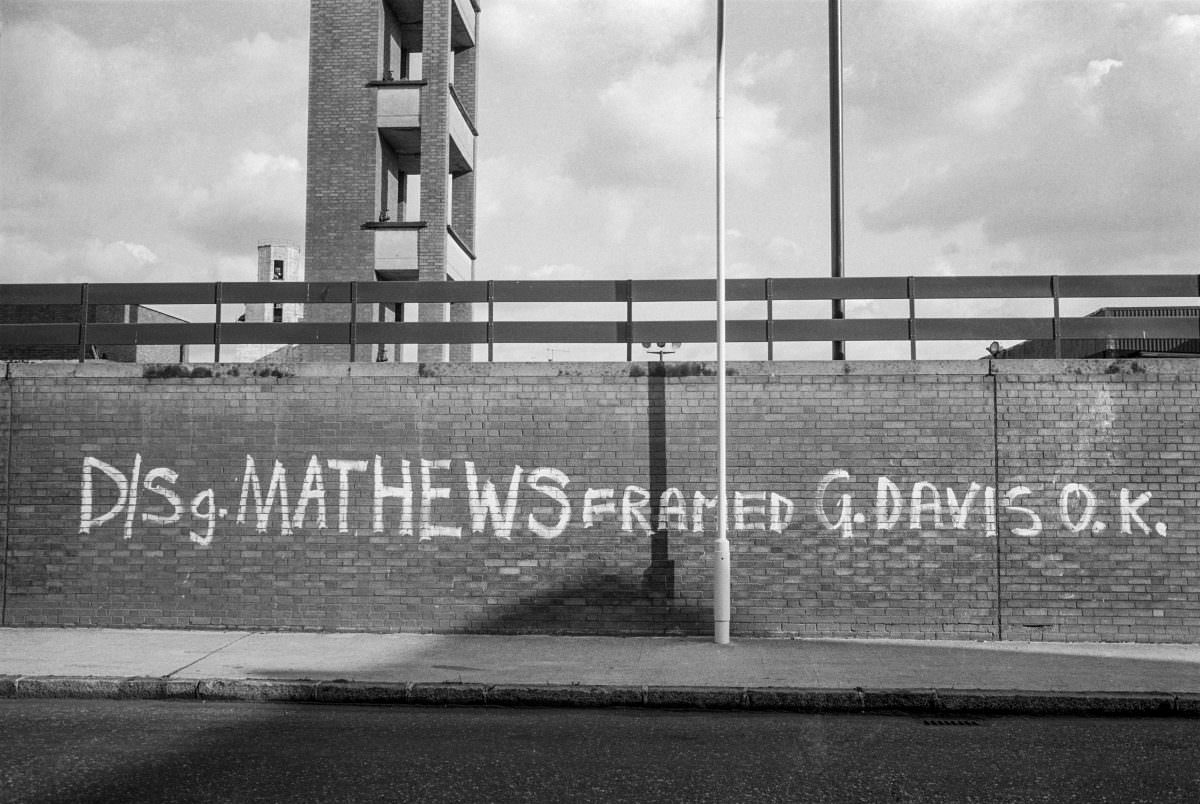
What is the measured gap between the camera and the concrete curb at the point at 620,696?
8.12m

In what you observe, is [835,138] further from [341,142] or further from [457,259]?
[341,142]

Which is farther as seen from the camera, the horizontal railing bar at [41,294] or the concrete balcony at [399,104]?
the concrete balcony at [399,104]

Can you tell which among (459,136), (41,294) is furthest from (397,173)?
(41,294)

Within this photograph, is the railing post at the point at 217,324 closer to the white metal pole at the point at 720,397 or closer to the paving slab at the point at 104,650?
the paving slab at the point at 104,650

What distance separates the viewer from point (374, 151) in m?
23.9

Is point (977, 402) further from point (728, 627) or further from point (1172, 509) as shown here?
point (728, 627)

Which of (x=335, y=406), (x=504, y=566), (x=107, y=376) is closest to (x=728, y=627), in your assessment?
(x=504, y=566)

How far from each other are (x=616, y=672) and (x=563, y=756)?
7.84 ft

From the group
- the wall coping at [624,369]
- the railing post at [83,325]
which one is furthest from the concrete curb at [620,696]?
the railing post at [83,325]

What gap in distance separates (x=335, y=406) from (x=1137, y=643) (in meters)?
8.78

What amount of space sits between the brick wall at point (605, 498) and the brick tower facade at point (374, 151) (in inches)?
439

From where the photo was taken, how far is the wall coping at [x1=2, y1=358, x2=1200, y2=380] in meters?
11.0

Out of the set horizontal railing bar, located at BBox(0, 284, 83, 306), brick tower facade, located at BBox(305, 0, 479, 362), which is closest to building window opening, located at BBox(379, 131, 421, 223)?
brick tower facade, located at BBox(305, 0, 479, 362)

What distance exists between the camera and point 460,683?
8.45 metres
